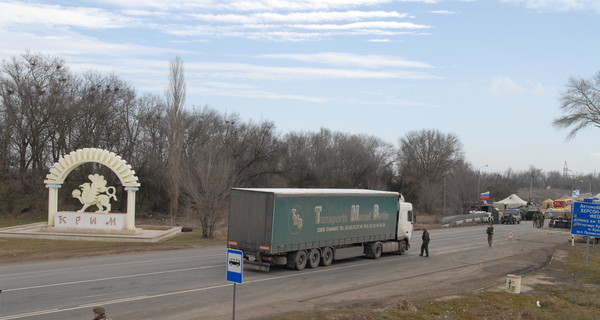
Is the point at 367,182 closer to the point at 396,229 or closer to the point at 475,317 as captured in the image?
the point at 396,229

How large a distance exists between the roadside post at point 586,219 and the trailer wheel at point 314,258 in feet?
44.7

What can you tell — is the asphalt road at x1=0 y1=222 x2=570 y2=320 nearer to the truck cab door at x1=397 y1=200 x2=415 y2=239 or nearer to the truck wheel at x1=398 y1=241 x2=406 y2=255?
the truck wheel at x1=398 y1=241 x2=406 y2=255

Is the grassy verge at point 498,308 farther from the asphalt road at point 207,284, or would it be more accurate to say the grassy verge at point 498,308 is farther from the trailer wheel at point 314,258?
the trailer wheel at point 314,258

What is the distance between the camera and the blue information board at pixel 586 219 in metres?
27.4

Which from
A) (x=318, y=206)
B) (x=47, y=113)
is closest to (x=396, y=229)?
(x=318, y=206)

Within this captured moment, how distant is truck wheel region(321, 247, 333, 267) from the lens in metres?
23.6

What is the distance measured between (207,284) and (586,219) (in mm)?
19955

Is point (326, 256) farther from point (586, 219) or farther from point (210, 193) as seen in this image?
point (210, 193)

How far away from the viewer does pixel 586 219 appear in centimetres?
2784

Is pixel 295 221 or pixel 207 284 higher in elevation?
pixel 295 221

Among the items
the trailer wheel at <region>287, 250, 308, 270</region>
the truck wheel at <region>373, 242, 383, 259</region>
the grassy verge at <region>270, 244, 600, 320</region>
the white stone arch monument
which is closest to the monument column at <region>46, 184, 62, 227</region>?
the white stone arch monument

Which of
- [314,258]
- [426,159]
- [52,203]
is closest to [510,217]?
[426,159]

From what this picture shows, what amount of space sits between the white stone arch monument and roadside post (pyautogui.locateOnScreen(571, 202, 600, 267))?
25309 mm

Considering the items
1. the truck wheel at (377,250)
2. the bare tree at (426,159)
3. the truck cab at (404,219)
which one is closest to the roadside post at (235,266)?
the truck wheel at (377,250)
